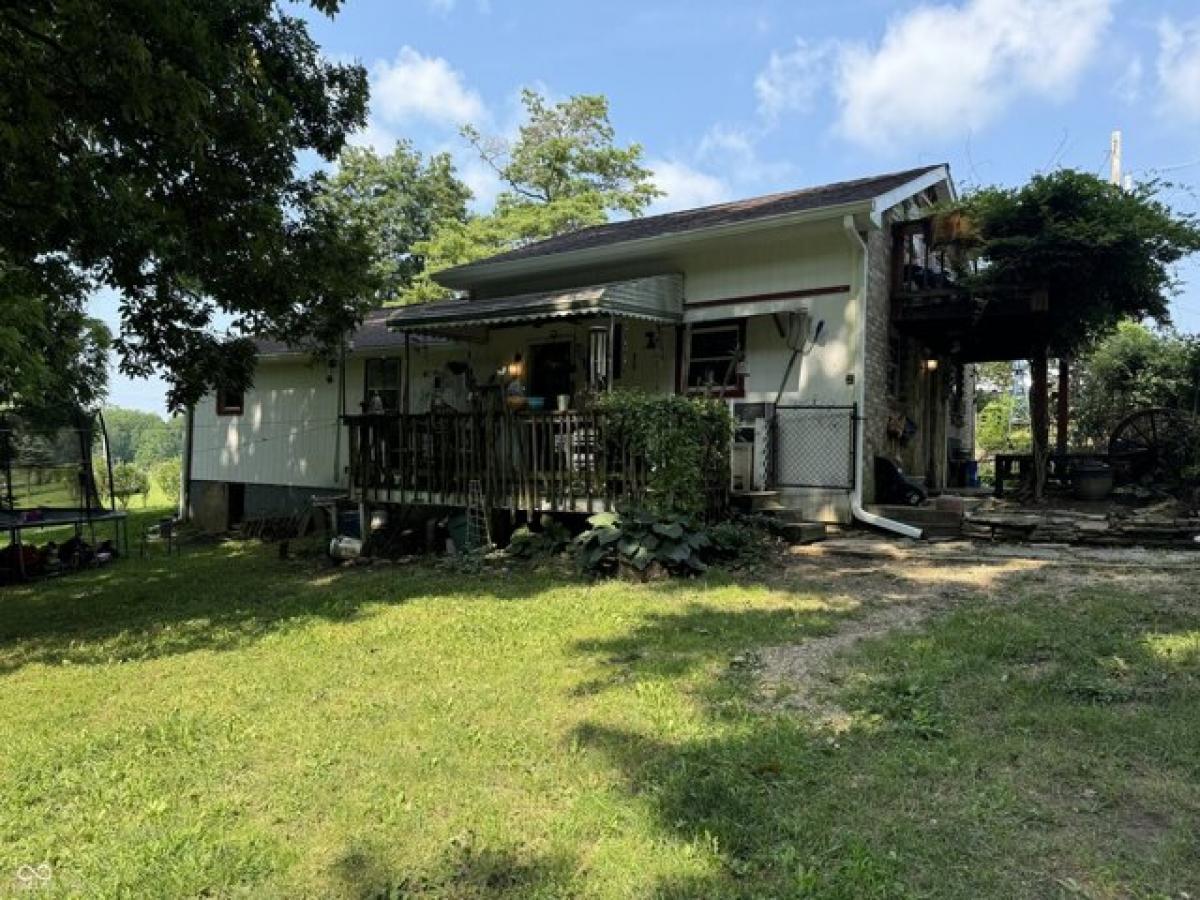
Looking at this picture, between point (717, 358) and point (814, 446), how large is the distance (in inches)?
77.9

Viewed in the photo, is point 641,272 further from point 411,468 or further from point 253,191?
point 253,191

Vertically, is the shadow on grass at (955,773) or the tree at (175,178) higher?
the tree at (175,178)

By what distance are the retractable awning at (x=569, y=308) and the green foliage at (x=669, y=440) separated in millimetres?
1449

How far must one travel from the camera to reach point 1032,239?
31.6ft

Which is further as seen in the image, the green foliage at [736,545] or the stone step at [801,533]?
the stone step at [801,533]

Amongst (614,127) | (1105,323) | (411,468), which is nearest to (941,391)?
(1105,323)

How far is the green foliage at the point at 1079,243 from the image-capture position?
31.2 feet

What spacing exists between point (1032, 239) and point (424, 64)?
11792 millimetres

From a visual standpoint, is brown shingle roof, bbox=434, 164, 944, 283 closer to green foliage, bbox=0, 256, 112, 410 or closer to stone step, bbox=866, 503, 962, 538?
stone step, bbox=866, 503, 962, 538

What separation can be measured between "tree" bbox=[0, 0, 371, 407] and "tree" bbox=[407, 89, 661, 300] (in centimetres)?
1773

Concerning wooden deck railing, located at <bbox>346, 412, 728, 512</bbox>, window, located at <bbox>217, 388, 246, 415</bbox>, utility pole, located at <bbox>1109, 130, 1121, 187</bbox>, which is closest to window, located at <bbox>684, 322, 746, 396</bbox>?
wooden deck railing, located at <bbox>346, 412, 728, 512</bbox>

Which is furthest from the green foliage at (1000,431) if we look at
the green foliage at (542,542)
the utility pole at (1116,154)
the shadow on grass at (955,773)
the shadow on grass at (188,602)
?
the shadow on grass at (955,773)

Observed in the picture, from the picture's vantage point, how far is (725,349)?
1133 cm

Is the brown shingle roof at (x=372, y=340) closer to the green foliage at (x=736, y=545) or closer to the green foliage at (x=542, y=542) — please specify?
the green foliage at (x=542, y=542)
